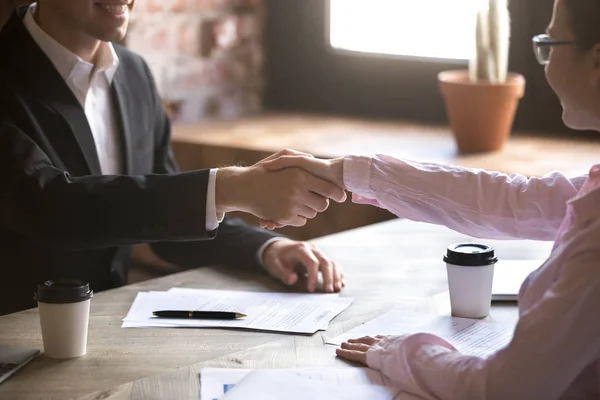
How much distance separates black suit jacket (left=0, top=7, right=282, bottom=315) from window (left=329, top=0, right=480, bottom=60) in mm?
1273

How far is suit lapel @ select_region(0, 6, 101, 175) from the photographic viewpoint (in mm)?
1964

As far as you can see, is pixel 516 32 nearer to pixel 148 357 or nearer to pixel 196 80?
pixel 196 80

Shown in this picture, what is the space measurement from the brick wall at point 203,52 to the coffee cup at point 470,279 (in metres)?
1.79

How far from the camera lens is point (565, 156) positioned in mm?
2801

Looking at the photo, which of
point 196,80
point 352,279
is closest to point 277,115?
point 196,80

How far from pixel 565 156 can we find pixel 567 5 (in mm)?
1554

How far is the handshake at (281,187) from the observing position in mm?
1657

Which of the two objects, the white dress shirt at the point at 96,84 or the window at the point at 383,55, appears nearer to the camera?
the white dress shirt at the point at 96,84

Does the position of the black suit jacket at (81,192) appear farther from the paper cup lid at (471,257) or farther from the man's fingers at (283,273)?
the paper cup lid at (471,257)

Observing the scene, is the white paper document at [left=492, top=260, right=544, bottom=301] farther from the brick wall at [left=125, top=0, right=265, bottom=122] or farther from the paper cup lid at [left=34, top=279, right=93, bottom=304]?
the brick wall at [left=125, top=0, right=265, bottom=122]

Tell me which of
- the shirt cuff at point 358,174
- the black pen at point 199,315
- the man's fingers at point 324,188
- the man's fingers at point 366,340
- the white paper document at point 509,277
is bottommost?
the white paper document at point 509,277

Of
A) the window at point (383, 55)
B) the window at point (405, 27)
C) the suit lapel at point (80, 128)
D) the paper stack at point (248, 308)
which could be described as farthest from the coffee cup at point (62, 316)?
the window at point (405, 27)

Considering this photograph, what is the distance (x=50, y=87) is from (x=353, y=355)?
3.01 feet

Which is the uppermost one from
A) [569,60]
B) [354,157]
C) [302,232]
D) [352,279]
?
[569,60]
